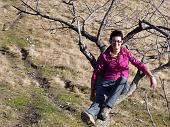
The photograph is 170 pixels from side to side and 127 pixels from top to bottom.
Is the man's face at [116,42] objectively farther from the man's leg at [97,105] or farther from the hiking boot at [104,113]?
A: the hiking boot at [104,113]

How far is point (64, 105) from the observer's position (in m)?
15.9

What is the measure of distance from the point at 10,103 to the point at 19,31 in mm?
8501

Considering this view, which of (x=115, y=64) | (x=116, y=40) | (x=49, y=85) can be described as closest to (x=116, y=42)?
(x=116, y=40)

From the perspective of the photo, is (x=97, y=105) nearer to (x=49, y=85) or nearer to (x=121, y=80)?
(x=121, y=80)

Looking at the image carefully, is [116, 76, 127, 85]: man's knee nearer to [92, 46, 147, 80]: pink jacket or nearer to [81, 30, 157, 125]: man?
[81, 30, 157, 125]: man

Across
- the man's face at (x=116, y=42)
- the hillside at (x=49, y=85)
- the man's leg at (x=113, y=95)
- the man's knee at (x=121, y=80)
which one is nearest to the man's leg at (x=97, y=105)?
the man's leg at (x=113, y=95)

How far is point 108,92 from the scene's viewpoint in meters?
8.38

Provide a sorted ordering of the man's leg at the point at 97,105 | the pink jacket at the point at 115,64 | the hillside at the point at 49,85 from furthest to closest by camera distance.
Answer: the hillside at the point at 49,85
the pink jacket at the point at 115,64
the man's leg at the point at 97,105

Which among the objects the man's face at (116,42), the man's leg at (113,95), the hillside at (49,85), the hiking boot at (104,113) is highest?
the man's face at (116,42)

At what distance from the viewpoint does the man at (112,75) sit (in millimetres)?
8078

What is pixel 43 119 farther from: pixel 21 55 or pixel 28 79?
pixel 21 55

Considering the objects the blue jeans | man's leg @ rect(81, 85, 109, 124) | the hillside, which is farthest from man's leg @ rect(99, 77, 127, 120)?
the hillside

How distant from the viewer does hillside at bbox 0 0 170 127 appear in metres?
14.6

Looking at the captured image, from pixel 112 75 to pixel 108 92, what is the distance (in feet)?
1.07
